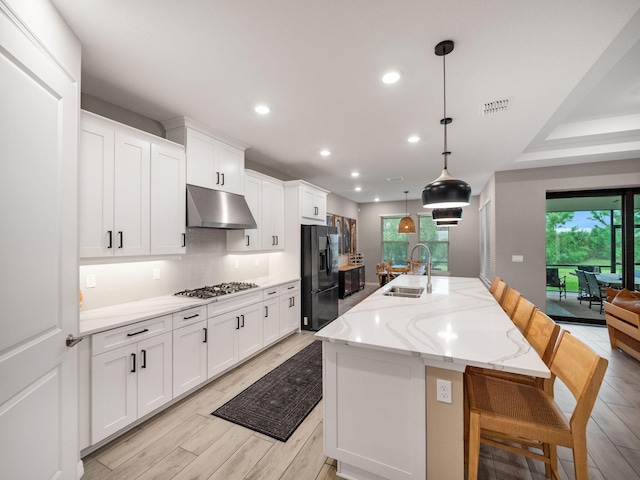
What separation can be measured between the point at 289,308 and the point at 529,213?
4.31m

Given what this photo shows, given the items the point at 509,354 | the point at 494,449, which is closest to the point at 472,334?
the point at 509,354

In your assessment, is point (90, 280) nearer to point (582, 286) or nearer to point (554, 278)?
point (554, 278)

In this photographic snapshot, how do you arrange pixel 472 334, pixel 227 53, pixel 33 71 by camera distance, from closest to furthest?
pixel 33 71 < pixel 472 334 < pixel 227 53

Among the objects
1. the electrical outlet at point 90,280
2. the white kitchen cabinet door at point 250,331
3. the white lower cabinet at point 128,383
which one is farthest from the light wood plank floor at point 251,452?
the electrical outlet at point 90,280

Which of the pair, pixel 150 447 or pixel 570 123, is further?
pixel 570 123

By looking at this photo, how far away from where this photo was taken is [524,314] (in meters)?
2.20

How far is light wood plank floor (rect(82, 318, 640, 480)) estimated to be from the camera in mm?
1740

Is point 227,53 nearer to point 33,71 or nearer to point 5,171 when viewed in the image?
point 33,71

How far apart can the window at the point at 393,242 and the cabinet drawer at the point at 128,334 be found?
7.45 meters

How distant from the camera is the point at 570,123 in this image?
3.76 m

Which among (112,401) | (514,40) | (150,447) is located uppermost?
(514,40)

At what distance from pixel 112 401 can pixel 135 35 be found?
247 cm

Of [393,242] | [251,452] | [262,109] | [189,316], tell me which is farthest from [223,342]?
[393,242]

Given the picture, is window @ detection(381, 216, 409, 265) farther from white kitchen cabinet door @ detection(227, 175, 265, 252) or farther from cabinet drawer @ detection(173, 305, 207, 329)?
cabinet drawer @ detection(173, 305, 207, 329)
